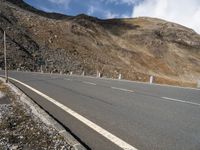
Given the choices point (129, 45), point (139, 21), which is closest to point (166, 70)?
point (129, 45)

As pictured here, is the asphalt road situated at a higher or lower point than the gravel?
higher

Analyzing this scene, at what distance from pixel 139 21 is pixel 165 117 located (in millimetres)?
119193

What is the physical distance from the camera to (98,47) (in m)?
77.9

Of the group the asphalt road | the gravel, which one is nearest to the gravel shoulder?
the gravel

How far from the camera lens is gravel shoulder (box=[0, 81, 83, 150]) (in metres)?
5.28

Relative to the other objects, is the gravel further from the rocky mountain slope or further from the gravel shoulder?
the rocky mountain slope

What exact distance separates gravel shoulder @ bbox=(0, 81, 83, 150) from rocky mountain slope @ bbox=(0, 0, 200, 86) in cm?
3716

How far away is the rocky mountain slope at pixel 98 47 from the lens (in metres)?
58.1

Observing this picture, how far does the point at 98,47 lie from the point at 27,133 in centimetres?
7225

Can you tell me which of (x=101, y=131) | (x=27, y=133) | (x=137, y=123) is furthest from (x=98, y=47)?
(x=27, y=133)

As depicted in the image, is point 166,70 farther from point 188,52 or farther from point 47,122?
point 47,122

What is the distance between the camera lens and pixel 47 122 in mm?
6969

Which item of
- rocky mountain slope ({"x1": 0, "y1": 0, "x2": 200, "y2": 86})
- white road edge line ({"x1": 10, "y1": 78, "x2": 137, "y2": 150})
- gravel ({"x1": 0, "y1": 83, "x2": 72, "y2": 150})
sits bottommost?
gravel ({"x1": 0, "y1": 83, "x2": 72, "y2": 150})

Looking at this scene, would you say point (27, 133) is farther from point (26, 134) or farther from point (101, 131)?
point (101, 131)
